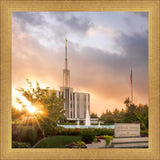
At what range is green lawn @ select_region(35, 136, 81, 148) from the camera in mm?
8750

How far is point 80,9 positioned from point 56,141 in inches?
208

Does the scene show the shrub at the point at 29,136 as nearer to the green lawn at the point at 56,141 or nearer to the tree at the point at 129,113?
the green lawn at the point at 56,141

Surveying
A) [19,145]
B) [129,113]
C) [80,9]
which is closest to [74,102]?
[129,113]

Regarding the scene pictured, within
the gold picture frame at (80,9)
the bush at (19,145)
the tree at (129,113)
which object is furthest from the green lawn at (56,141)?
the tree at (129,113)

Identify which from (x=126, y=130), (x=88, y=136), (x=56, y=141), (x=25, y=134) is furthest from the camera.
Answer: (x=126, y=130)

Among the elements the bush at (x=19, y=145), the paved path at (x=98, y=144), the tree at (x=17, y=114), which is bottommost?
the paved path at (x=98, y=144)

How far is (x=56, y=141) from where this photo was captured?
9203mm

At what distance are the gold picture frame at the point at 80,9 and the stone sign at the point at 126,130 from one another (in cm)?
346

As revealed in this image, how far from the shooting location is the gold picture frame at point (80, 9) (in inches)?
243

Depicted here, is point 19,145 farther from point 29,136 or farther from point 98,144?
point 98,144

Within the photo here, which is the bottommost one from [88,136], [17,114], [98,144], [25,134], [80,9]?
[98,144]

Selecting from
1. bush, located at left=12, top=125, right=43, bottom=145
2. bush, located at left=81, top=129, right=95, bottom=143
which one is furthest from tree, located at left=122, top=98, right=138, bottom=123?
bush, located at left=12, top=125, right=43, bottom=145

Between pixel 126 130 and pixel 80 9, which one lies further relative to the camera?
pixel 126 130

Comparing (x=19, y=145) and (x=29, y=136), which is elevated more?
(x=29, y=136)
